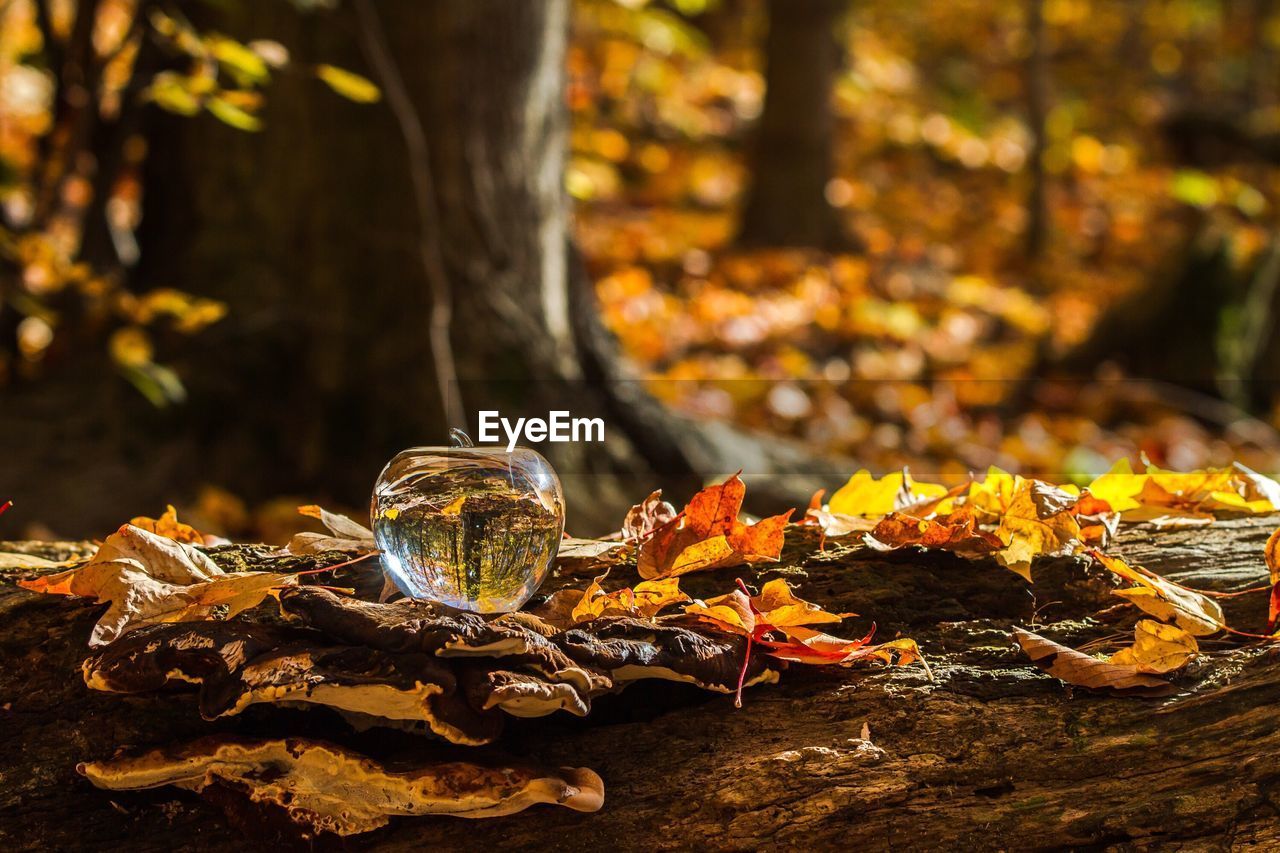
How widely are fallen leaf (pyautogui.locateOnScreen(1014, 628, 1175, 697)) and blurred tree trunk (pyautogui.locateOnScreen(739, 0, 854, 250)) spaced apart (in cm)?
898

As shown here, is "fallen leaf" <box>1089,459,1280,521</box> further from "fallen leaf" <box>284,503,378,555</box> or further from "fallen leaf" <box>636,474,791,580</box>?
"fallen leaf" <box>284,503,378,555</box>

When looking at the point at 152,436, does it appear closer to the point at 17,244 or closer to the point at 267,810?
the point at 17,244

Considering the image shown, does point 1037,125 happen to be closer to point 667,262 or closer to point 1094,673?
point 667,262

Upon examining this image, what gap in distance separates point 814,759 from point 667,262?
819cm

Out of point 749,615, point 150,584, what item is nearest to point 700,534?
point 749,615

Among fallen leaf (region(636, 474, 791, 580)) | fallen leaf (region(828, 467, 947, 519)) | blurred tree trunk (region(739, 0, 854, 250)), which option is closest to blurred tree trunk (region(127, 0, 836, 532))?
fallen leaf (region(828, 467, 947, 519))

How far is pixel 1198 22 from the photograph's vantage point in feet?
63.6

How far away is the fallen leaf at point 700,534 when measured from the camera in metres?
1.45

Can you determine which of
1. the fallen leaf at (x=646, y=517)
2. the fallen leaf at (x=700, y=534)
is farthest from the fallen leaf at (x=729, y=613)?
the fallen leaf at (x=646, y=517)

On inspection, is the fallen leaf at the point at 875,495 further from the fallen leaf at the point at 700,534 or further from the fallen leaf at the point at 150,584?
the fallen leaf at the point at 150,584

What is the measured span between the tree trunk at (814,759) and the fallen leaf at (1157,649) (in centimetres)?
4

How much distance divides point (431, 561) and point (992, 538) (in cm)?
78

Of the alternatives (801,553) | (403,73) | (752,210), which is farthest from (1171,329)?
(801,553)

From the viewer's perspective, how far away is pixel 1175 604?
139 cm
